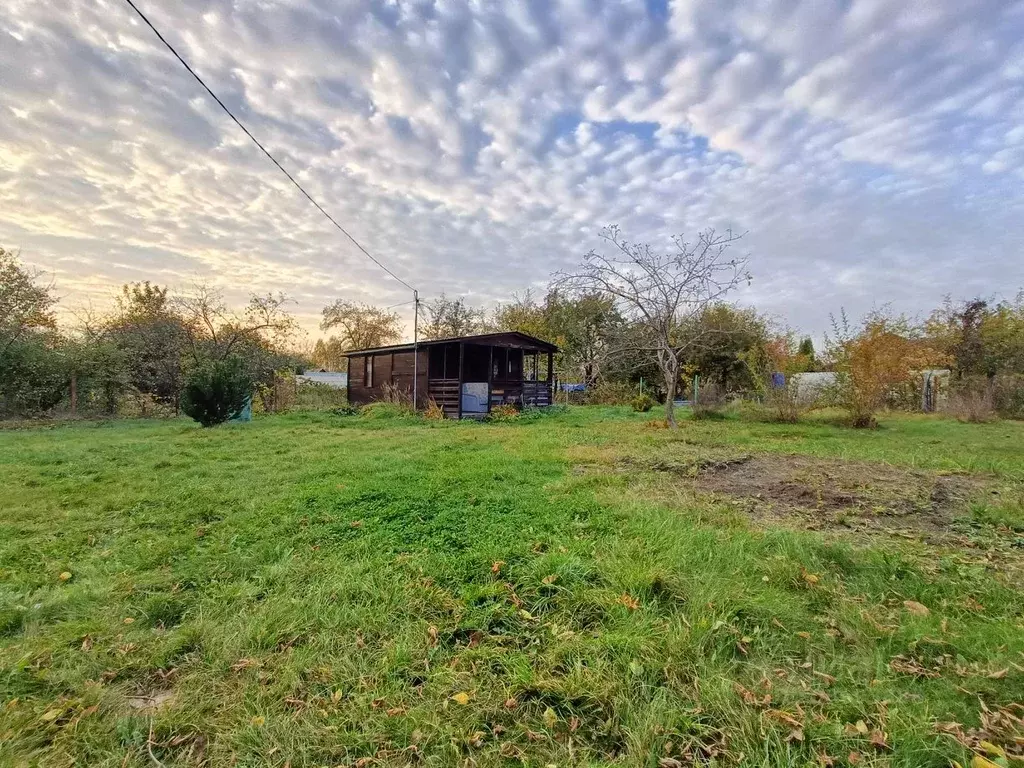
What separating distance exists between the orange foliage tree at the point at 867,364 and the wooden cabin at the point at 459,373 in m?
9.08

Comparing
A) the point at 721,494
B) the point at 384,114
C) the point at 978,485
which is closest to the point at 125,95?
the point at 384,114

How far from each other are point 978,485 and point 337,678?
687 cm

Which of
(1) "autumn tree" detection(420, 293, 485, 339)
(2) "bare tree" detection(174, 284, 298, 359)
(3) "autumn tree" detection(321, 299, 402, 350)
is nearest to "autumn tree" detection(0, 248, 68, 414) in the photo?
(2) "bare tree" detection(174, 284, 298, 359)

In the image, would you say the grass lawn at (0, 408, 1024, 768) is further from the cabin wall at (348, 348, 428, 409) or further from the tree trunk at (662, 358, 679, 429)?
the cabin wall at (348, 348, 428, 409)

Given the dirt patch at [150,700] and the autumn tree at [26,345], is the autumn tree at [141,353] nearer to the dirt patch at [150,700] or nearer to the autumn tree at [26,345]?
the autumn tree at [26,345]

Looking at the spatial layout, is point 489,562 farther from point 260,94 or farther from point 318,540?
point 260,94

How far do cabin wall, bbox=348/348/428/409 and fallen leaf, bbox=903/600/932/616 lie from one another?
14.7 meters

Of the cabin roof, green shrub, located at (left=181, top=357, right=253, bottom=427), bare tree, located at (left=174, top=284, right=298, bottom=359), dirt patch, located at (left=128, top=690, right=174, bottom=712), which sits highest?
bare tree, located at (left=174, top=284, right=298, bottom=359)

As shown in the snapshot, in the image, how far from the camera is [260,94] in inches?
277

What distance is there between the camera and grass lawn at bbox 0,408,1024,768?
Answer: 1.65m

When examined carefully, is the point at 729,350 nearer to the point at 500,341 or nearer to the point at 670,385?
the point at 670,385

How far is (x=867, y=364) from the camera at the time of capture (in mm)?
11211

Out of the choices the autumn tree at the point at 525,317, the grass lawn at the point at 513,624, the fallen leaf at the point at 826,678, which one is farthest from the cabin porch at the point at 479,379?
the fallen leaf at the point at 826,678

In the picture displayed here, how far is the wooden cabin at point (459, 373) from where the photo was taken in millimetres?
15438
